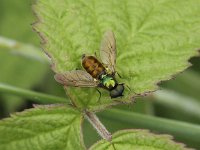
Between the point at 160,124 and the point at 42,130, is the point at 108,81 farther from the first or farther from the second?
the point at 42,130

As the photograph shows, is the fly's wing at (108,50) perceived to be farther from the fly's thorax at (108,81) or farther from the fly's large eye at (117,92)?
the fly's large eye at (117,92)

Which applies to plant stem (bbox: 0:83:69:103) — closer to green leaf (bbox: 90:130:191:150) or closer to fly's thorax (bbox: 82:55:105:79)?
fly's thorax (bbox: 82:55:105:79)

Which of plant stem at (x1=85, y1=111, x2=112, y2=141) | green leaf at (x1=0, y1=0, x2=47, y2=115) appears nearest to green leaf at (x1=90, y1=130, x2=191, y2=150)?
plant stem at (x1=85, y1=111, x2=112, y2=141)

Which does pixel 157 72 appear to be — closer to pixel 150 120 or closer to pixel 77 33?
pixel 150 120

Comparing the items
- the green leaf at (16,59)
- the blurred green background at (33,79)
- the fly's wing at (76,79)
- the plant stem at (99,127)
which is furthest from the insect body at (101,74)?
the green leaf at (16,59)

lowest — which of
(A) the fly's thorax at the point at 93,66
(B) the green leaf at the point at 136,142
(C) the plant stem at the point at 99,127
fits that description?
(B) the green leaf at the point at 136,142
